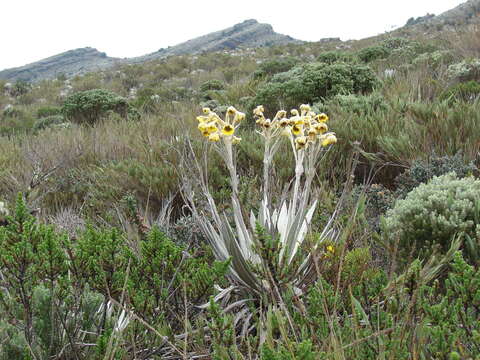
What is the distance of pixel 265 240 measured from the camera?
1.62 m

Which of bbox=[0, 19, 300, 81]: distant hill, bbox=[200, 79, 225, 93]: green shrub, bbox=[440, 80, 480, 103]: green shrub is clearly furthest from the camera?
bbox=[0, 19, 300, 81]: distant hill

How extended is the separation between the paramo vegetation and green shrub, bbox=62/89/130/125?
149 inches

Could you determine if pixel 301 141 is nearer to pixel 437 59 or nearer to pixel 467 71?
pixel 467 71

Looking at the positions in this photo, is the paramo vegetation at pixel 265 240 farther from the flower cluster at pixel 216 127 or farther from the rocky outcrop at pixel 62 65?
the rocky outcrop at pixel 62 65

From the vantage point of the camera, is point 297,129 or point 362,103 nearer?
point 297,129

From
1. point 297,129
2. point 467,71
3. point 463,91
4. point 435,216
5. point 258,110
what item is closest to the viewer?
point 297,129

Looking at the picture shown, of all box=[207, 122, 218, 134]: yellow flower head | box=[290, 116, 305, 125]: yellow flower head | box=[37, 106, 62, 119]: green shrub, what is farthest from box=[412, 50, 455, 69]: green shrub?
box=[37, 106, 62, 119]: green shrub

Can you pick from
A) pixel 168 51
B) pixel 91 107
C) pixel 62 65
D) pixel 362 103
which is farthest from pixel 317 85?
pixel 62 65

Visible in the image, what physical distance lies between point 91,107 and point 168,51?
186ft

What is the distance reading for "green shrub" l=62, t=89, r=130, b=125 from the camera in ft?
32.2

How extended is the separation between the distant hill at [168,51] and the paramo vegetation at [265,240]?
51243 millimetres

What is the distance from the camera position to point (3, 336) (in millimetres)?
1270

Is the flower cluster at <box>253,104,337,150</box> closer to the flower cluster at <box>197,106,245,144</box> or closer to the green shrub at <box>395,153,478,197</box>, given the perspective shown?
the flower cluster at <box>197,106,245,144</box>

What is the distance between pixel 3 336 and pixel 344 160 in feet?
11.4
